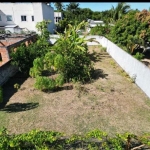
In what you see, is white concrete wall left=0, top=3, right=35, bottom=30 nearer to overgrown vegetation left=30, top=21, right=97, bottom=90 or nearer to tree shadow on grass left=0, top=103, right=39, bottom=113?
overgrown vegetation left=30, top=21, right=97, bottom=90

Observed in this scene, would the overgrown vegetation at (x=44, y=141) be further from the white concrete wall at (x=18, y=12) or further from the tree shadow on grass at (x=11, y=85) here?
the white concrete wall at (x=18, y=12)

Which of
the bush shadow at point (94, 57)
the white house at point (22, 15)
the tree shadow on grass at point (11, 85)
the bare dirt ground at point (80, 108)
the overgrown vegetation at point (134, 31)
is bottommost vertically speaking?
the bare dirt ground at point (80, 108)

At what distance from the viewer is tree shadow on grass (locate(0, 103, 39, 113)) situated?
754 centimetres

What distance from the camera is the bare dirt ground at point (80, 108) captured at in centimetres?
644

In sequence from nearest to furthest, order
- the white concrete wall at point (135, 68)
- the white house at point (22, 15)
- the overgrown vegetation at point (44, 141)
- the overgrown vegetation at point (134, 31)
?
the overgrown vegetation at point (44, 141), the white concrete wall at point (135, 68), the overgrown vegetation at point (134, 31), the white house at point (22, 15)

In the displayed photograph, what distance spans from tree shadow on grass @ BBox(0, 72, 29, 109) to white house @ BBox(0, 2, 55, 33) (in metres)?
16.0

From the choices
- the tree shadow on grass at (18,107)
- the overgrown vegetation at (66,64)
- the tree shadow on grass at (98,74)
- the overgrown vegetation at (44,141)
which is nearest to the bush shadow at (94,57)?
the tree shadow on grass at (98,74)

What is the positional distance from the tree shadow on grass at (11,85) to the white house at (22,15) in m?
16.0

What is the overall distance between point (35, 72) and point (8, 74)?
192cm

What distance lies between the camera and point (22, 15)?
26422 millimetres

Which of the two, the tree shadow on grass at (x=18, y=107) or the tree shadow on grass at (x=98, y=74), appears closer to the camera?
the tree shadow on grass at (x=18, y=107)

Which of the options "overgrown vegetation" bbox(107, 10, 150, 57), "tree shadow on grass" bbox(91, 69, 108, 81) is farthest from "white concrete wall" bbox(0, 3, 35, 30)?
"tree shadow on grass" bbox(91, 69, 108, 81)

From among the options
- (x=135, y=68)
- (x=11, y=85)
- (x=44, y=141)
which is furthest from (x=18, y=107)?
(x=135, y=68)

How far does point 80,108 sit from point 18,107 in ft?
9.96
